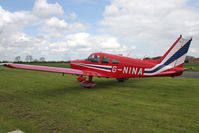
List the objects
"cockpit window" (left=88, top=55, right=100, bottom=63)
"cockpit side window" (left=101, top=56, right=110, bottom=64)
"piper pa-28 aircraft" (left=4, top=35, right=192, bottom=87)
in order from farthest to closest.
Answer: "cockpit window" (left=88, top=55, right=100, bottom=63) → "cockpit side window" (left=101, top=56, right=110, bottom=64) → "piper pa-28 aircraft" (left=4, top=35, right=192, bottom=87)

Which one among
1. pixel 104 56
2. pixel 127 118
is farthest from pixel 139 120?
pixel 104 56

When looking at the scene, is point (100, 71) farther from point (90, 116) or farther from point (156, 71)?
point (90, 116)

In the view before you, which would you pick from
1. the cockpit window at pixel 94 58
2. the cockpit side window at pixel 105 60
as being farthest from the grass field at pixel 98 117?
the cockpit window at pixel 94 58

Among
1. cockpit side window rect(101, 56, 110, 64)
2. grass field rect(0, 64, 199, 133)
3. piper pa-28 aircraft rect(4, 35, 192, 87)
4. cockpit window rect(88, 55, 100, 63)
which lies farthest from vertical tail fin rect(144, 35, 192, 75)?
grass field rect(0, 64, 199, 133)

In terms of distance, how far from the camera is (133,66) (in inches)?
418

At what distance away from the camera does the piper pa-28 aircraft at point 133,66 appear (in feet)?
32.3

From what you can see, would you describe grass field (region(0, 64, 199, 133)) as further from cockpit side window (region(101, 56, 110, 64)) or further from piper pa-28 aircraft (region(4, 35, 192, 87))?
cockpit side window (region(101, 56, 110, 64))

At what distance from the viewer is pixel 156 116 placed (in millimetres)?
4969

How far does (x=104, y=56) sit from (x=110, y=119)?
7119 mm

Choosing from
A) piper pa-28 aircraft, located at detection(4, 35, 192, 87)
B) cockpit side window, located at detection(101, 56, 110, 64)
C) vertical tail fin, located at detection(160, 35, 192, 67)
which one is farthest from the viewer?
cockpit side window, located at detection(101, 56, 110, 64)

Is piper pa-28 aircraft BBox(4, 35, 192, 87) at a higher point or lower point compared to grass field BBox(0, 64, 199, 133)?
higher

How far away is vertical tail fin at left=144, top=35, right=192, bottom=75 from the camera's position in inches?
384

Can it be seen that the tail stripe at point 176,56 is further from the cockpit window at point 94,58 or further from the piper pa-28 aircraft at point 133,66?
the cockpit window at point 94,58

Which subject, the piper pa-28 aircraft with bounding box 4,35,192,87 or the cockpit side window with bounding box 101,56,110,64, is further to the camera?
the cockpit side window with bounding box 101,56,110,64
